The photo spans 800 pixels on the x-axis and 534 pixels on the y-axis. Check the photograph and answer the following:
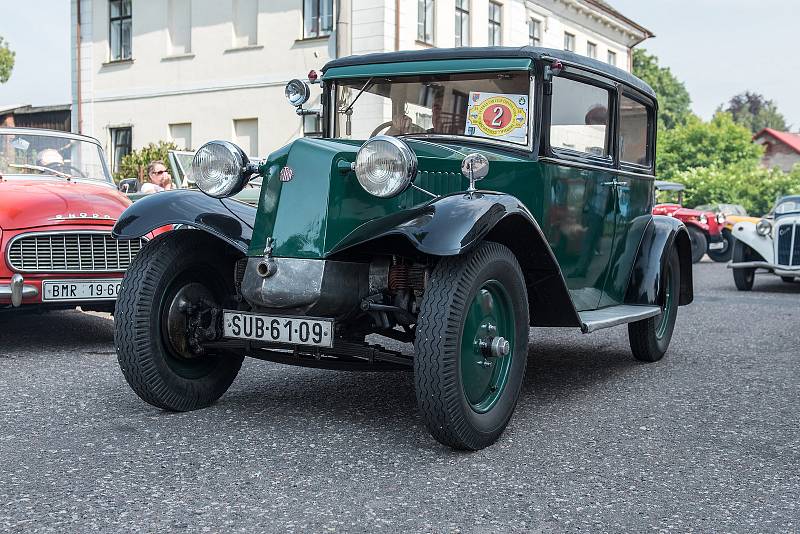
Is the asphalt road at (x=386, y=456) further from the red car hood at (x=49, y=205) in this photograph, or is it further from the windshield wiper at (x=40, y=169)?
the windshield wiper at (x=40, y=169)

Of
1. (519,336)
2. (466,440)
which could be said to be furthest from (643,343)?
(466,440)

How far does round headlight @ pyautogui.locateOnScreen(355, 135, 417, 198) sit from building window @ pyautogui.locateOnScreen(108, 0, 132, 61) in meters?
21.1

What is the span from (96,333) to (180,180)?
3.53 m

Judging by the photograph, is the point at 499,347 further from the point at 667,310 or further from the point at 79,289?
the point at 79,289

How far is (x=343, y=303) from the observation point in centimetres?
395

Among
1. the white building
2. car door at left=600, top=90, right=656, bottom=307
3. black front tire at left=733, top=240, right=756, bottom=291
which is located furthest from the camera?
the white building

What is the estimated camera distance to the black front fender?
4292mm

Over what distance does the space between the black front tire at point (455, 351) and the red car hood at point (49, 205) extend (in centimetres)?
352

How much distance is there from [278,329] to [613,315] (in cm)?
215

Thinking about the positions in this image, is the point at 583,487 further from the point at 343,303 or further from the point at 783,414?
the point at 783,414

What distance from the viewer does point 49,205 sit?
20.8 feet

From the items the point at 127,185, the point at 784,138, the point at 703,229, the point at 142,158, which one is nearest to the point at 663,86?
the point at 784,138

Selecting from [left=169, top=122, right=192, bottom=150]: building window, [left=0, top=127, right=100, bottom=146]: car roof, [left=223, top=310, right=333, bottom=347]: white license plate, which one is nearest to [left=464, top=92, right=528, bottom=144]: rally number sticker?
[left=223, top=310, right=333, bottom=347]: white license plate

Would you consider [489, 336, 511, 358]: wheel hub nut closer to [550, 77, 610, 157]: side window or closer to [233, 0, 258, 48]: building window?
[550, 77, 610, 157]: side window
